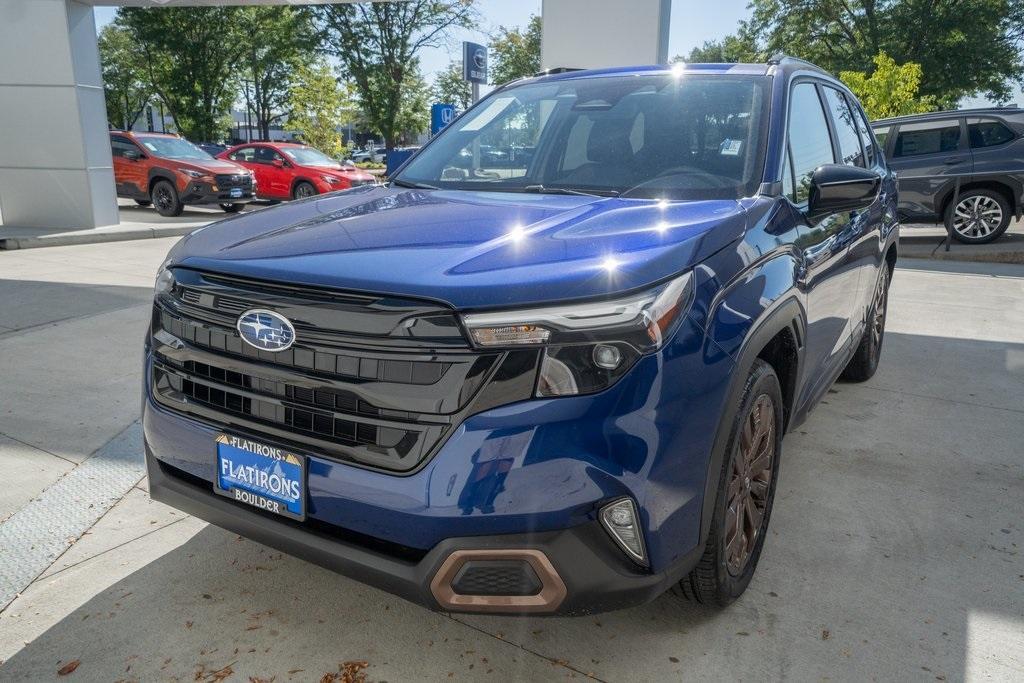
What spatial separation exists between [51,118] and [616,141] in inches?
431

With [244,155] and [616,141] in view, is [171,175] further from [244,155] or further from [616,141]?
[616,141]

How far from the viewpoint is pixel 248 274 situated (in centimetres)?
213

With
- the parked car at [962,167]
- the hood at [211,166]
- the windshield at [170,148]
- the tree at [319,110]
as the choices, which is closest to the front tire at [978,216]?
the parked car at [962,167]

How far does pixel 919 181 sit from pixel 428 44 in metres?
30.2

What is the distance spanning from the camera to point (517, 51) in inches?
1666

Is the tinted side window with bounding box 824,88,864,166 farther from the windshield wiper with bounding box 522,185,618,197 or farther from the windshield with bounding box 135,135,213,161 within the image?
the windshield with bounding box 135,135,213,161

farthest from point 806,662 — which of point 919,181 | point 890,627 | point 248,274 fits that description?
point 919,181

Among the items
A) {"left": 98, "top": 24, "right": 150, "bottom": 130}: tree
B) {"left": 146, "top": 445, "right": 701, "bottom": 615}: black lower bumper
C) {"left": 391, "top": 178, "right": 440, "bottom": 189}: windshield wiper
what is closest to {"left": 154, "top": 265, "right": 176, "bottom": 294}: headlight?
{"left": 146, "top": 445, "right": 701, "bottom": 615}: black lower bumper

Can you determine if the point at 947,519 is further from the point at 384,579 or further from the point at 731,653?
the point at 384,579

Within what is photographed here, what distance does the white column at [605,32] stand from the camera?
8.62 m

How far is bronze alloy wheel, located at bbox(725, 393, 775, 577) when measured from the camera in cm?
241

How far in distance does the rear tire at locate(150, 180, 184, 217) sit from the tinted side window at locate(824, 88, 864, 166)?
45.3 ft

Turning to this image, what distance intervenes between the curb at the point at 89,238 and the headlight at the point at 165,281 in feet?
30.2

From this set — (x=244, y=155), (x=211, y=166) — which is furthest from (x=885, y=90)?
(x=211, y=166)
